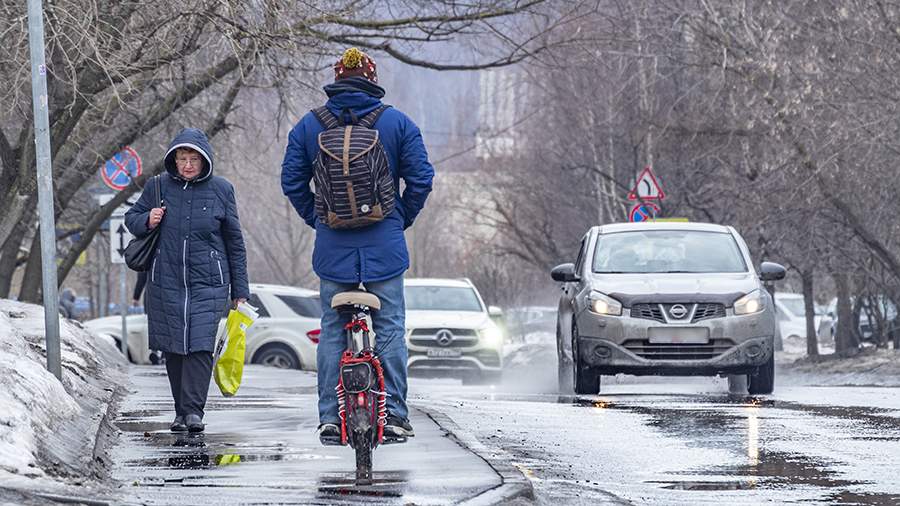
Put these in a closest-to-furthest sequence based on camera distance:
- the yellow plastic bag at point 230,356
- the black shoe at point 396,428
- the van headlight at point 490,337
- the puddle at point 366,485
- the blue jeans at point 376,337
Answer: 1. the puddle at point 366,485
2. the blue jeans at point 376,337
3. the black shoe at point 396,428
4. the yellow plastic bag at point 230,356
5. the van headlight at point 490,337

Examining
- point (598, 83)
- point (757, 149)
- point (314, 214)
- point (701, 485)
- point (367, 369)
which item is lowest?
point (701, 485)

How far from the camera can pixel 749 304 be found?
15.0 meters

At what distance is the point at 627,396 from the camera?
15273 millimetres

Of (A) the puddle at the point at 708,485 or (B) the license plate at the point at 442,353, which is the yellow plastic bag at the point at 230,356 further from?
(B) the license plate at the point at 442,353

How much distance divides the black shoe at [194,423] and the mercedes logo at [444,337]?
13376mm

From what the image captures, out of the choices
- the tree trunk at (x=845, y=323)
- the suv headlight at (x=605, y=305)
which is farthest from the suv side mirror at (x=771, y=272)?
the tree trunk at (x=845, y=323)

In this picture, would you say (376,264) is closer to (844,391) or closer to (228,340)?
(228,340)

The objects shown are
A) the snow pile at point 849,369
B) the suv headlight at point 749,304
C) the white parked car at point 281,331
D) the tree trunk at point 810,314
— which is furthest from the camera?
the tree trunk at point 810,314

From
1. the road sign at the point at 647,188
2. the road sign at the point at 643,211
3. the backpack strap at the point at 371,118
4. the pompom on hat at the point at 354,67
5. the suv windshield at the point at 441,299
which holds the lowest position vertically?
the suv windshield at the point at 441,299

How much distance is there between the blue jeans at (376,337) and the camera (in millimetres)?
8180

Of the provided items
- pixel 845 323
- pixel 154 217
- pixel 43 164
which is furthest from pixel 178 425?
pixel 845 323

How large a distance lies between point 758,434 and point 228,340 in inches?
127

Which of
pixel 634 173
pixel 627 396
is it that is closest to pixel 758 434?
pixel 627 396

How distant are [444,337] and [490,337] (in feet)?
2.21
